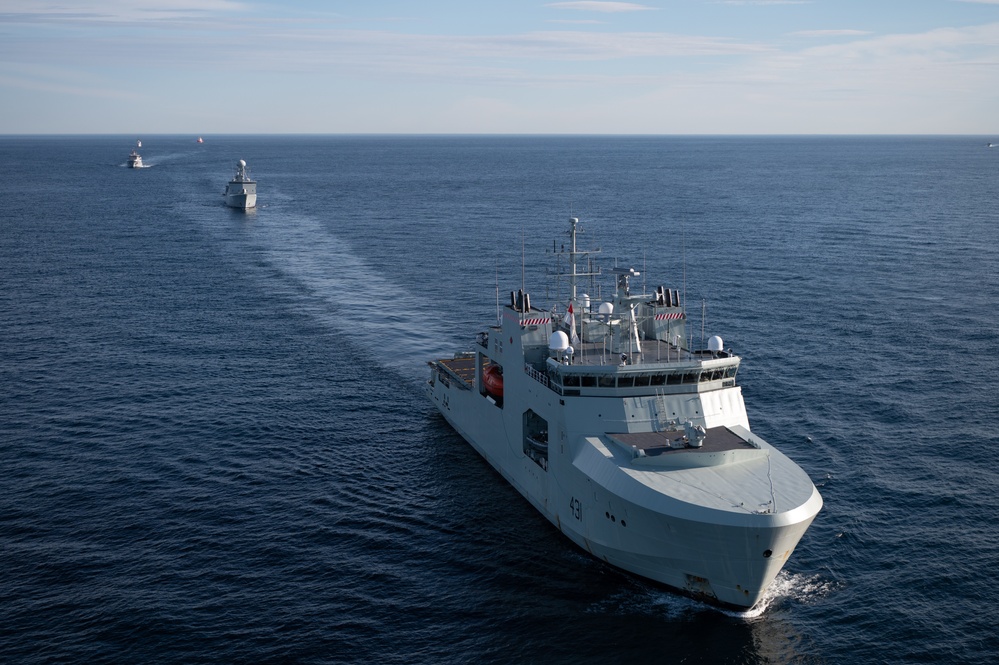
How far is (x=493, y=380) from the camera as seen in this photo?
53.0 m

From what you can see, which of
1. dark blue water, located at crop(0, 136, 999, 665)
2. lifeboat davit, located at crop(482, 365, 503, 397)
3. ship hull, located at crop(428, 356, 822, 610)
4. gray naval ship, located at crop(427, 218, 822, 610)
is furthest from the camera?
lifeboat davit, located at crop(482, 365, 503, 397)

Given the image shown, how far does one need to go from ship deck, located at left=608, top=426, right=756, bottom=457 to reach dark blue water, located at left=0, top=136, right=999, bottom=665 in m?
6.13

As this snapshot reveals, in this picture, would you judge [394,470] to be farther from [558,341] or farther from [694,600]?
[694,600]

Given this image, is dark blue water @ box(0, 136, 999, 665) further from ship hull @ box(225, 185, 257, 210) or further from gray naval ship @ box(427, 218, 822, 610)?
ship hull @ box(225, 185, 257, 210)

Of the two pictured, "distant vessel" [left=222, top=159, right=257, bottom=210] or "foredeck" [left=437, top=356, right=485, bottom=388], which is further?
"distant vessel" [left=222, top=159, right=257, bottom=210]

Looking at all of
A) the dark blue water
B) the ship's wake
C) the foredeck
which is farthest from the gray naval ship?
the ship's wake

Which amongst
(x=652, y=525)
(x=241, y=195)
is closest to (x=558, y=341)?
(x=652, y=525)

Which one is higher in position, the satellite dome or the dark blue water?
the satellite dome

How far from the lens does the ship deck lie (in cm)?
4009

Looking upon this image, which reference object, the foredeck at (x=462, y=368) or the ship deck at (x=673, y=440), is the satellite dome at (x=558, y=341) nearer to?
the ship deck at (x=673, y=440)

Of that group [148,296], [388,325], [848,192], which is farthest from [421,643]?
[848,192]

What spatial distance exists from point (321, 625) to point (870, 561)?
24945mm

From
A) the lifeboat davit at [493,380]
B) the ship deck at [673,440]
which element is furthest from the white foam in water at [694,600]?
the lifeboat davit at [493,380]

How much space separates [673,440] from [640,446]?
6.03 feet
